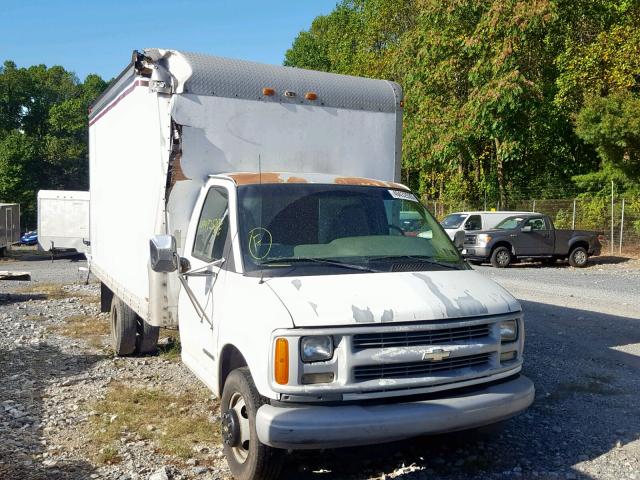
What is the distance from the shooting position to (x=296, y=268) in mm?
4727

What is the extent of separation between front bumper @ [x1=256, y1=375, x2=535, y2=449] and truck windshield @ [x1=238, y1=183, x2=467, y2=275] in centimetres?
102

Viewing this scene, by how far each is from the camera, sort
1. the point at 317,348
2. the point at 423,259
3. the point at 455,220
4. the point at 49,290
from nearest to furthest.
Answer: the point at 317,348 → the point at 423,259 → the point at 49,290 → the point at 455,220

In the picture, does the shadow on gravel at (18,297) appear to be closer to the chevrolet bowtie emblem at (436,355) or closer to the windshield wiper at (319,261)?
the windshield wiper at (319,261)

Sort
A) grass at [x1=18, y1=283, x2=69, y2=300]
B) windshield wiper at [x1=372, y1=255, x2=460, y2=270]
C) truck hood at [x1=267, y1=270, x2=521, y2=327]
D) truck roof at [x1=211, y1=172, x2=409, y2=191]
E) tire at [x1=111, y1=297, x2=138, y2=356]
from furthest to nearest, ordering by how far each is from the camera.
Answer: grass at [x1=18, y1=283, x2=69, y2=300] → tire at [x1=111, y1=297, x2=138, y2=356] → truck roof at [x1=211, y1=172, x2=409, y2=191] → windshield wiper at [x1=372, y1=255, x2=460, y2=270] → truck hood at [x1=267, y1=270, x2=521, y2=327]

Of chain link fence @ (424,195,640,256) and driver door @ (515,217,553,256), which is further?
chain link fence @ (424,195,640,256)

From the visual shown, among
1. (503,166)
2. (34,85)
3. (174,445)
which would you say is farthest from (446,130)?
(34,85)

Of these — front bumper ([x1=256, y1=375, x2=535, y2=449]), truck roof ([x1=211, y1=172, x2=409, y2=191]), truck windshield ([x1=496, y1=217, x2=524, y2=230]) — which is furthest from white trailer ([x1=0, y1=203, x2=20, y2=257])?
front bumper ([x1=256, y1=375, x2=535, y2=449])

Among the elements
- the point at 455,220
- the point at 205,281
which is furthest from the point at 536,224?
the point at 205,281

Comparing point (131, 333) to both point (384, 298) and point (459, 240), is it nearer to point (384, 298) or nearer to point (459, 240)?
point (459, 240)

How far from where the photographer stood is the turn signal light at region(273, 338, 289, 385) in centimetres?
406

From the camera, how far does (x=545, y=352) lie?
832cm

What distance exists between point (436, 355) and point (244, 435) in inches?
55.0

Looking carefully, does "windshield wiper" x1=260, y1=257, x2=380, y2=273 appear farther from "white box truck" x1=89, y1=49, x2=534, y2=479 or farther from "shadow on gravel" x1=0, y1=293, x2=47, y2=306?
"shadow on gravel" x1=0, y1=293, x2=47, y2=306

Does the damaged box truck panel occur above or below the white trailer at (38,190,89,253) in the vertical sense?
above
